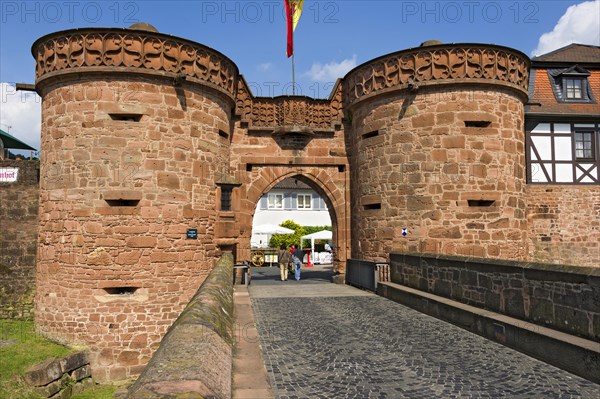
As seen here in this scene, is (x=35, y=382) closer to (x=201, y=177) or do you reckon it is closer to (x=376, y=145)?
(x=201, y=177)

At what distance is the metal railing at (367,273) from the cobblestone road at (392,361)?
10.3ft

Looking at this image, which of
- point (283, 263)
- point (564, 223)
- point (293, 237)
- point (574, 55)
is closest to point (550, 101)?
point (574, 55)

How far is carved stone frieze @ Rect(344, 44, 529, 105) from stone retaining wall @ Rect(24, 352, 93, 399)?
1084cm

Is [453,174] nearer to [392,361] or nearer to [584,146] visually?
[584,146]

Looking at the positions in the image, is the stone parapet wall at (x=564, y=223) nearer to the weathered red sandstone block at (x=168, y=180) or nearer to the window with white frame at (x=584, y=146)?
the window with white frame at (x=584, y=146)

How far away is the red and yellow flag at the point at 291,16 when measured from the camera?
18156 mm

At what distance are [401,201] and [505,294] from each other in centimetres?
683

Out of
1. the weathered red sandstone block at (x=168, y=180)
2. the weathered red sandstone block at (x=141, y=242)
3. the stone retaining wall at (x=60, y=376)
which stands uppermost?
the weathered red sandstone block at (x=168, y=180)

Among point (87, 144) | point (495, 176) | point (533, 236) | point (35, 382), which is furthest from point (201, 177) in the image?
point (533, 236)

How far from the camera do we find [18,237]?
1531 centimetres

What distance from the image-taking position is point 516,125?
14.1m

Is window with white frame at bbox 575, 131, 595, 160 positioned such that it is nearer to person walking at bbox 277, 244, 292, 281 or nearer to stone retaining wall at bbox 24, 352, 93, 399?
person walking at bbox 277, 244, 292, 281

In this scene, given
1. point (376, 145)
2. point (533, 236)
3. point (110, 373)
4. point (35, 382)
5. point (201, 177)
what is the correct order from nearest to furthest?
point (35, 382) → point (110, 373) → point (201, 177) → point (376, 145) → point (533, 236)

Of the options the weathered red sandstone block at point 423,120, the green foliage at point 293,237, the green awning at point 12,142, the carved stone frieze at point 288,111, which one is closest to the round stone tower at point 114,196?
the carved stone frieze at point 288,111
